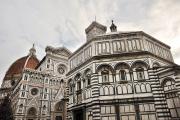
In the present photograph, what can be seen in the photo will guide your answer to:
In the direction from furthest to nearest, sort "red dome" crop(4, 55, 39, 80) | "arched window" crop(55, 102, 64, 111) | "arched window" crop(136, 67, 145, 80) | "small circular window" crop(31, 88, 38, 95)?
"red dome" crop(4, 55, 39, 80)
"arched window" crop(55, 102, 64, 111)
"small circular window" crop(31, 88, 38, 95)
"arched window" crop(136, 67, 145, 80)

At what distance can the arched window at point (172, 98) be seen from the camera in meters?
16.3

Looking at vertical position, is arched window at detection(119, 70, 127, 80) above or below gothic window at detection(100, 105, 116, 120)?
above

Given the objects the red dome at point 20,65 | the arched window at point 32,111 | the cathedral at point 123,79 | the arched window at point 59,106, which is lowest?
the arched window at point 32,111

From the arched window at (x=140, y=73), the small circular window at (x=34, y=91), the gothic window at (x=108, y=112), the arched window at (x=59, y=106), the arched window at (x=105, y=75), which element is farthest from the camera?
the arched window at (x=59, y=106)

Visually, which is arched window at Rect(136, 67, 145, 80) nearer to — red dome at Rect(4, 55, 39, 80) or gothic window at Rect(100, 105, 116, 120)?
gothic window at Rect(100, 105, 116, 120)

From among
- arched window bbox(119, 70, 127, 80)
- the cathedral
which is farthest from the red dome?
arched window bbox(119, 70, 127, 80)

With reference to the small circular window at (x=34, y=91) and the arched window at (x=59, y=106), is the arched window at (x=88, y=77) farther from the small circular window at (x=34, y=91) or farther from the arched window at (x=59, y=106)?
the arched window at (x=59, y=106)

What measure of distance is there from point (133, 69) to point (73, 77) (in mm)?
8363

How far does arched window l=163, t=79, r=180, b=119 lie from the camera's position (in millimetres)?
16281

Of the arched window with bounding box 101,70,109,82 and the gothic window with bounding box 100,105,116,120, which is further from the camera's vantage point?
the arched window with bounding box 101,70,109,82

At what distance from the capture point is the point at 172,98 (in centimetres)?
1670

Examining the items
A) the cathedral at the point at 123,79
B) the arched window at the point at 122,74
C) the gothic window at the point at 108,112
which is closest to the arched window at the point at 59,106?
the cathedral at the point at 123,79

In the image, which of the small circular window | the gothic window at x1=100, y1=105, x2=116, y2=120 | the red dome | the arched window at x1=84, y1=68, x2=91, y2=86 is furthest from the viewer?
the red dome

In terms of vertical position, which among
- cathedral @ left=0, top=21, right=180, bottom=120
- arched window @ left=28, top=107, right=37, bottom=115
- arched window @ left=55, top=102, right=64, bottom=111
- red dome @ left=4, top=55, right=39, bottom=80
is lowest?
arched window @ left=28, top=107, right=37, bottom=115
